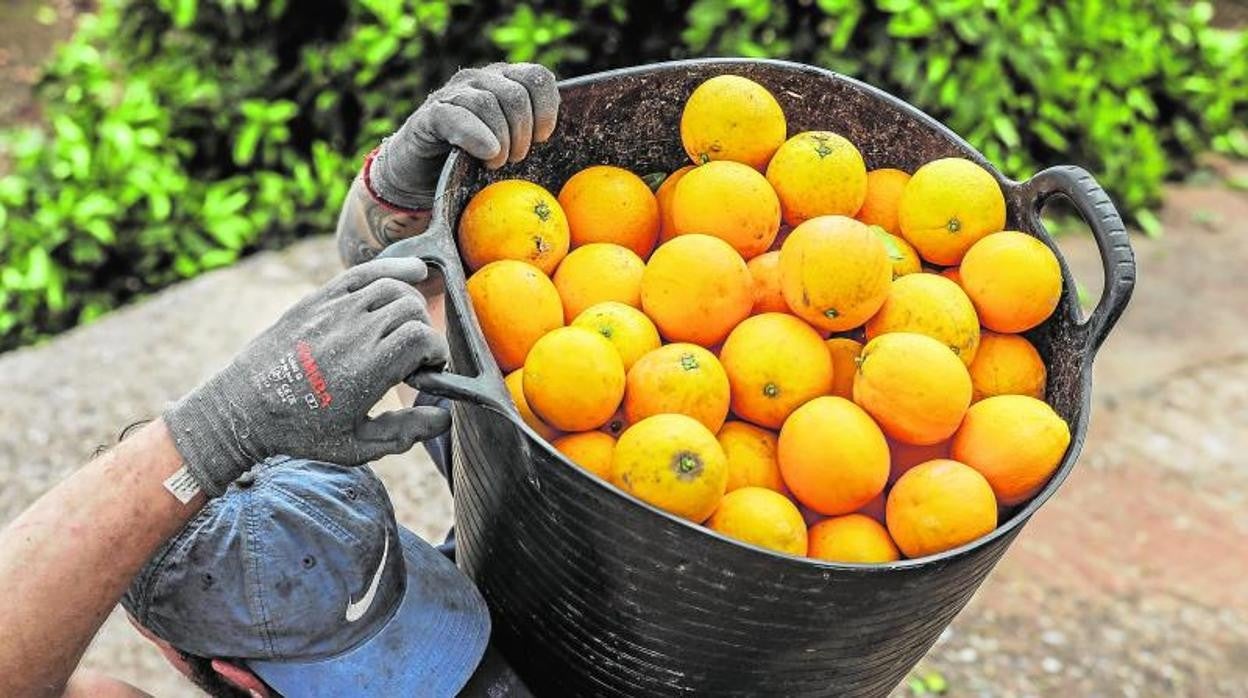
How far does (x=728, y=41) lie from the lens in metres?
4.12

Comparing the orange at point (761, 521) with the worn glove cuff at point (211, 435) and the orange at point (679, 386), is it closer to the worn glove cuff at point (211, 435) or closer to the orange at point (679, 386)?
the orange at point (679, 386)

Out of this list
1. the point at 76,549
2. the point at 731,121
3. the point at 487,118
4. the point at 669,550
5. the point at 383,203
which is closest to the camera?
the point at 669,550

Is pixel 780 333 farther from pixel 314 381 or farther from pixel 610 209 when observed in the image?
pixel 314 381

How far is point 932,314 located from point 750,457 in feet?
1.02

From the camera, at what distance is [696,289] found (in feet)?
5.25

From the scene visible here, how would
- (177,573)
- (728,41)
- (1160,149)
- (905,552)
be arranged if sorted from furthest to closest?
(1160,149) → (728,41) → (177,573) → (905,552)

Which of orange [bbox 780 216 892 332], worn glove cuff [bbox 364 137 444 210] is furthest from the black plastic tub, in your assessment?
orange [bbox 780 216 892 332]

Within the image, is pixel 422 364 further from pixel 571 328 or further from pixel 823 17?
pixel 823 17

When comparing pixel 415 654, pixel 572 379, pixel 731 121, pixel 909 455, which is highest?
pixel 731 121

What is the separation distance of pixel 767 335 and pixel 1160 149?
4.54 meters

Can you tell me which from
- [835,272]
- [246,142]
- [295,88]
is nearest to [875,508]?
[835,272]

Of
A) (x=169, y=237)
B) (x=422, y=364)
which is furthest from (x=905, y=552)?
(x=169, y=237)

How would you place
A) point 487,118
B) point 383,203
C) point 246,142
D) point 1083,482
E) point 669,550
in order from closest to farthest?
point 669,550, point 487,118, point 383,203, point 1083,482, point 246,142

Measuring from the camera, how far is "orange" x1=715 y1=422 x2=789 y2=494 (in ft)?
5.09
